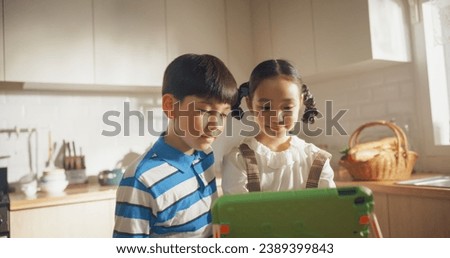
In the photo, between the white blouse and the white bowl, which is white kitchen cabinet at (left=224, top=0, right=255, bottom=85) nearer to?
the white bowl

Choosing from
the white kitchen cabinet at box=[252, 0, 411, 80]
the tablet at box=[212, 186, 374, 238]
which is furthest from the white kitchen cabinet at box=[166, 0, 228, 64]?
the tablet at box=[212, 186, 374, 238]

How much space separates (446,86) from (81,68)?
1612mm

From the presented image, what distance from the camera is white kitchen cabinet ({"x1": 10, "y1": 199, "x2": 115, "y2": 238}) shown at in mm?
1426

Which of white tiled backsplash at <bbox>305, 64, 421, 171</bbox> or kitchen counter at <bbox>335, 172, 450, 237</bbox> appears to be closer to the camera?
kitchen counter at <bbox>335, 172, 450, 237</bbox>

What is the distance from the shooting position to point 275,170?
75 centimetres

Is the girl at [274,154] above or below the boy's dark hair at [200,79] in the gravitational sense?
below

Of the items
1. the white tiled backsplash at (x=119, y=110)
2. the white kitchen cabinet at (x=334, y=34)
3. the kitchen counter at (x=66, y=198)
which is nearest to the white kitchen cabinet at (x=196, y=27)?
the white kitchen cabinet at (x=334, y=34)

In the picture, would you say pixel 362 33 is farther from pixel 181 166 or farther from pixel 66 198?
pixel 66 198

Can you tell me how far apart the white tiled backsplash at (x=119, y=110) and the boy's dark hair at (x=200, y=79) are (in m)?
1.33

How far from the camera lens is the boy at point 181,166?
0.61 metres

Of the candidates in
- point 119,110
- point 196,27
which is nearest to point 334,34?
point 196,27

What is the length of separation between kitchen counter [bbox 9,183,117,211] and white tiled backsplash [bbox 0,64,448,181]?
33cm

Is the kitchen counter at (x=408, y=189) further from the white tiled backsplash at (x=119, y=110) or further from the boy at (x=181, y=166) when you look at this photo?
the boy at (x=181, y=166)
